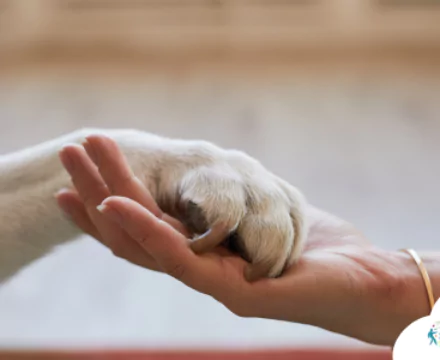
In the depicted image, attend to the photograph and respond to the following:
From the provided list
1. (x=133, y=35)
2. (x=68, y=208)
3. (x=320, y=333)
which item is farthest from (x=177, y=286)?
(x=133, y=35)

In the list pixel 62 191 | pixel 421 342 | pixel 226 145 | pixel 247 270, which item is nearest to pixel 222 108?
pixel 226 145

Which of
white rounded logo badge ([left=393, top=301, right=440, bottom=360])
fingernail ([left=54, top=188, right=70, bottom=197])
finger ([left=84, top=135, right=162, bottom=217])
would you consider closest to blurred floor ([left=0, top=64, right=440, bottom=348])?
Result: fingernail ([left=54, top=188, right=70, bottom=197])

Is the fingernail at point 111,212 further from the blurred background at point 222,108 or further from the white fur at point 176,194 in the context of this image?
the blurred background at point 222,108

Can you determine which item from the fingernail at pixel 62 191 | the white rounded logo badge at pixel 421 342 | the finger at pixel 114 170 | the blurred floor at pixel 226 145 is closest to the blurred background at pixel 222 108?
the blurred floor at pixel 226 145

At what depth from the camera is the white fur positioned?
0.68 metres

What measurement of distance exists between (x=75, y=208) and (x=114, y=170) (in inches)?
4.6

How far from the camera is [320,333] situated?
1173mm

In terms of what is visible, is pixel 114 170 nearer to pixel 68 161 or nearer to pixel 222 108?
pixel 68 161

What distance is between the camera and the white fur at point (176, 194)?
68 cm

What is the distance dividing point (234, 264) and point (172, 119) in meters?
1.68

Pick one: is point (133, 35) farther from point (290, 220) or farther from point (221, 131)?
point (290, 220)

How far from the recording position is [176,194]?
0.72 m

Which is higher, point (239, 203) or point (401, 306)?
point (239, 203)

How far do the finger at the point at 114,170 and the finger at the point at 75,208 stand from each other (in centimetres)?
9
